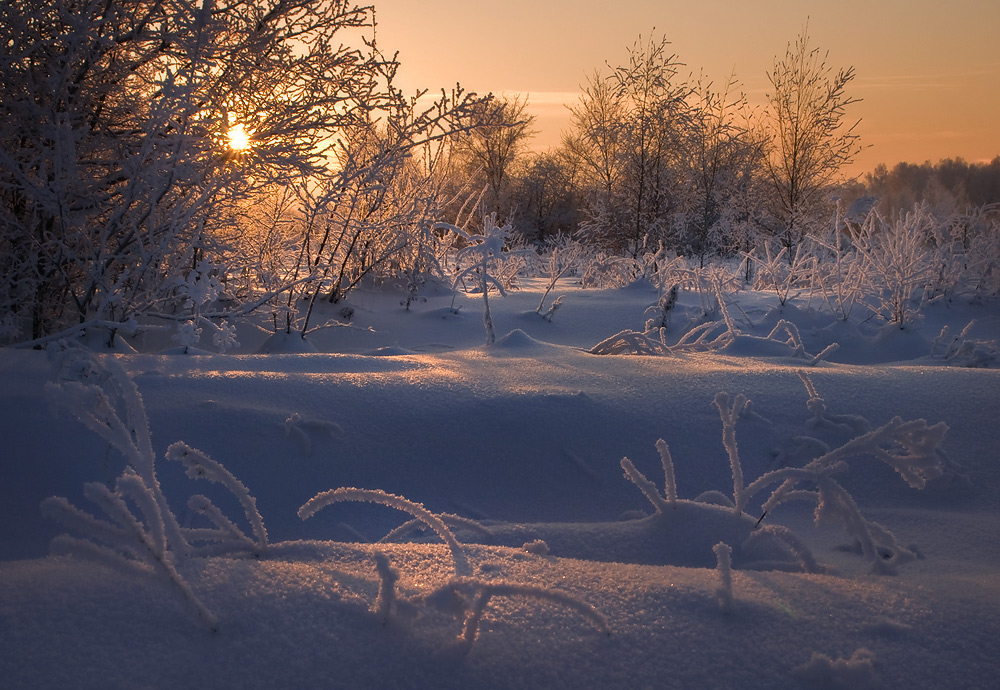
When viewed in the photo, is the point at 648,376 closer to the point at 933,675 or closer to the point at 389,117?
the point at 933,675

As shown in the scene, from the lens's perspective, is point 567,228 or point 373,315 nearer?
point 373,315

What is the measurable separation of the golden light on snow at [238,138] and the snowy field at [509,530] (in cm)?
104

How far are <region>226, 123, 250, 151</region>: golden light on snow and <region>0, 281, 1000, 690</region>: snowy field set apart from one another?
104 centimetres

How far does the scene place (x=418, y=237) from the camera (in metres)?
5.59

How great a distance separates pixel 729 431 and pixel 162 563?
0.85 meters

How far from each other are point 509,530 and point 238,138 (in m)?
2.39

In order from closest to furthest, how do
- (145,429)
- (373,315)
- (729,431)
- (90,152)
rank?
(145,429) → (729,431) → (90,152) → (373,315)

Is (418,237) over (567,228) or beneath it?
beneath

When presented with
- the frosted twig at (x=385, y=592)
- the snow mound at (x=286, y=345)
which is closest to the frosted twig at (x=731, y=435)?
the frosted twig at (x=385, y=592)

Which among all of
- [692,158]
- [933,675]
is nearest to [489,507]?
[933,675]

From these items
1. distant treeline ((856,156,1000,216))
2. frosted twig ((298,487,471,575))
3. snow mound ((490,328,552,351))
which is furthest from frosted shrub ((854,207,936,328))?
distant treeline ((856,156,1000,216))

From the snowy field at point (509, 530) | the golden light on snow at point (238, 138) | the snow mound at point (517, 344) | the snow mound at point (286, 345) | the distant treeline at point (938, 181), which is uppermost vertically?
the distant treeline at point (938, 181)

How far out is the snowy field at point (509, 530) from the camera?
0.73 metres

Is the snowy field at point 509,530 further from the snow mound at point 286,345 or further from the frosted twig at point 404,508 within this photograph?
the snow mound at point 286,345
